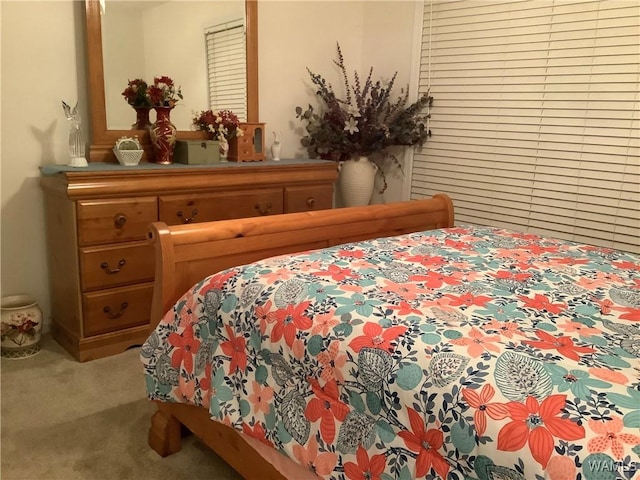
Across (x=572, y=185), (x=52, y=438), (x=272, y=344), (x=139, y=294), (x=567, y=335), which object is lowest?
(x=52, y=438)

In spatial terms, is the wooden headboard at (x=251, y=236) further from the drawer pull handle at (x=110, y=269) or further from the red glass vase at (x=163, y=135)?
the red glass vase at (x=163, y=135)

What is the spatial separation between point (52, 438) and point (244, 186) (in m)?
1.53

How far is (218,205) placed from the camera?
112 inches

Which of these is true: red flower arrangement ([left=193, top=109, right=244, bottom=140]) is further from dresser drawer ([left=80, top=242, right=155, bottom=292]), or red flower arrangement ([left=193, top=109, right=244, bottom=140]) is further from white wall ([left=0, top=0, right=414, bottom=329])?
dresser drawer ([left=80, top=242, right=155, bottom=292])

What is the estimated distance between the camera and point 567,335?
1.23 metres

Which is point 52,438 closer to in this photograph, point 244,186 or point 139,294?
point 139,294

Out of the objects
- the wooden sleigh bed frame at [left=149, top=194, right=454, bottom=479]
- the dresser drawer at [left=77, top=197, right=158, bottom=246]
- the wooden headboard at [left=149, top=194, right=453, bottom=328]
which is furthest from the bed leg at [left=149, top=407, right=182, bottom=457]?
the dresser drawer at [left=77, top=197, right=158, bottom=246]

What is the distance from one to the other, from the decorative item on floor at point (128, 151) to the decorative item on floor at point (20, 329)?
84 centimetres

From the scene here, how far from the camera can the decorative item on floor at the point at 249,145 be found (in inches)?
125

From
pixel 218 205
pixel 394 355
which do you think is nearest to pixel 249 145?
pixel 218 205

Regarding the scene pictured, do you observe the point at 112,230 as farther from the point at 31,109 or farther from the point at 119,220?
the point at 31,109

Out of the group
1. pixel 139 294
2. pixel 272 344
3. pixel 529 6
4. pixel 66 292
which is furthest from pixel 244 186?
pixel 529 6

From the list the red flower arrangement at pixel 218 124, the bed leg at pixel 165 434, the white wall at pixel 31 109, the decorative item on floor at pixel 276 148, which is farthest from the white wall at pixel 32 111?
the bed leg at pixel 165 434

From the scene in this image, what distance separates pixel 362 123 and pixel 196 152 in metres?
1.21
